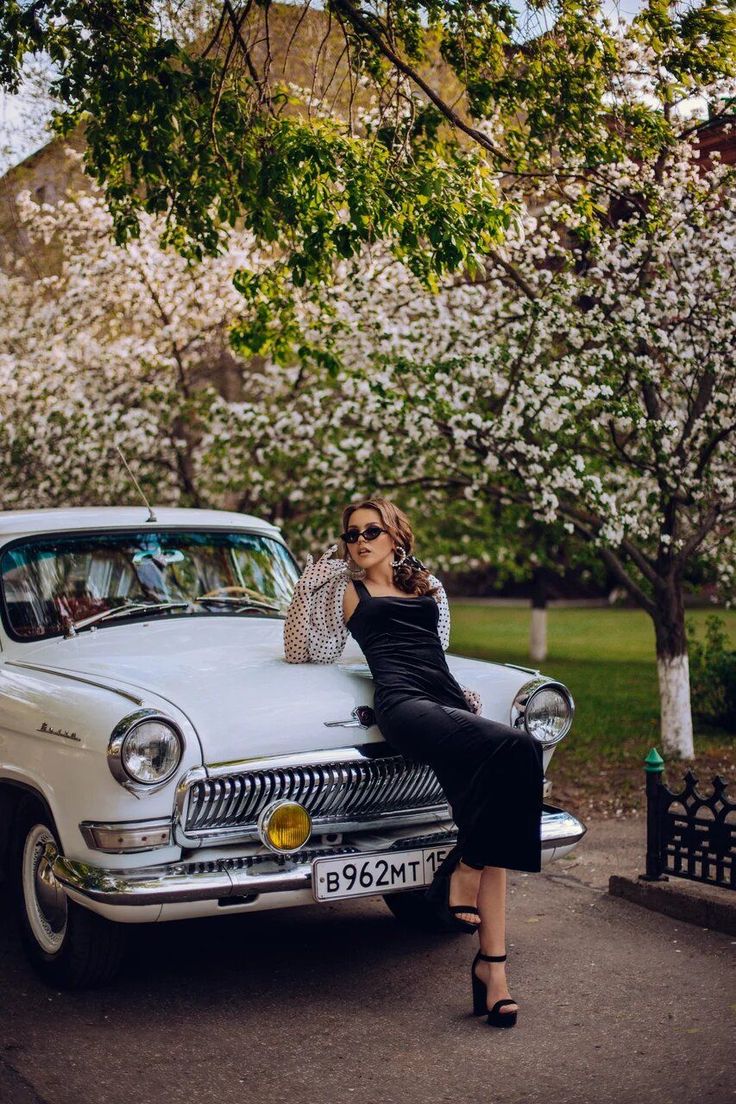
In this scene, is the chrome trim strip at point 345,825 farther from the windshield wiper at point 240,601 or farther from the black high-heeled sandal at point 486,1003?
the windshield wiper at point 240,601

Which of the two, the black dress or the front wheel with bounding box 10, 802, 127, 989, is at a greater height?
the black dress

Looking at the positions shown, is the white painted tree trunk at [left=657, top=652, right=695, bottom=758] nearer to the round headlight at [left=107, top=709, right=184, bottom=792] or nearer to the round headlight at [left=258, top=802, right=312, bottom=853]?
the round headlight at [left=258, top=802, right=312, bottom=853]

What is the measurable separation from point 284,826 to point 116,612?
166 cm

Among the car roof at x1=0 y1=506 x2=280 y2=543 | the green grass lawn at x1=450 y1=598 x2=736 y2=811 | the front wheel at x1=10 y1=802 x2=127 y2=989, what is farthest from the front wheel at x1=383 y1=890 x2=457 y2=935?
the green grass lawn at x1=450 y1=598 x2=736 y2=811

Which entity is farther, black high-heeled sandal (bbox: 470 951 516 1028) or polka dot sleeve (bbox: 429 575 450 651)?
polka dot sleeve (bbox: 429 575 450 651)

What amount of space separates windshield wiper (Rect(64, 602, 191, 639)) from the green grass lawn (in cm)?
353

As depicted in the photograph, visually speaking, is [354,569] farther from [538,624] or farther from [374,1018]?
[538,624]

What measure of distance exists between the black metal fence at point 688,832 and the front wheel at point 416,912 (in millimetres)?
1082

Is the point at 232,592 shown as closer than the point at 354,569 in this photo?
No

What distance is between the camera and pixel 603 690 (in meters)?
13.7

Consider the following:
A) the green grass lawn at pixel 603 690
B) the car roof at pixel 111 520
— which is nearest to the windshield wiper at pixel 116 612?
the car roof at pixel 111 520

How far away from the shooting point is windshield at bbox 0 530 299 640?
5531mm

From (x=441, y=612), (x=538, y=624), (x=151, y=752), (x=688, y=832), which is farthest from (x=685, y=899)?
(x=538, y=624)

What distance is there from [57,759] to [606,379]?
499 centimetres
